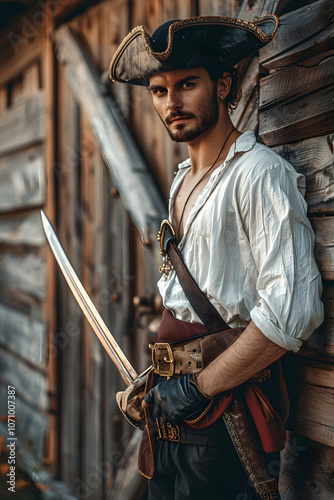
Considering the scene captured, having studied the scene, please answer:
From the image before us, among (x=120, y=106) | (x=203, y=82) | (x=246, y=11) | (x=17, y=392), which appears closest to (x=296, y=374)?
(x=203, y=82)

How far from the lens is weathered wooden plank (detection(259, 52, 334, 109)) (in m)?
1.59

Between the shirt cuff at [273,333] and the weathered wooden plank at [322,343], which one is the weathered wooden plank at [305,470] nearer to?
the weathered wooden plank at [322,343]

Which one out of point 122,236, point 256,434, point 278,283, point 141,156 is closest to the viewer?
point 278,283

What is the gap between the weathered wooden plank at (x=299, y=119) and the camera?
1.59m

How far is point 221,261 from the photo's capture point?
156 cm

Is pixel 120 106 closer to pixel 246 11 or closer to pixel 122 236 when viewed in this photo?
pixel 122 236

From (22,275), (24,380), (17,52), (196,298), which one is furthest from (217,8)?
(24,380)

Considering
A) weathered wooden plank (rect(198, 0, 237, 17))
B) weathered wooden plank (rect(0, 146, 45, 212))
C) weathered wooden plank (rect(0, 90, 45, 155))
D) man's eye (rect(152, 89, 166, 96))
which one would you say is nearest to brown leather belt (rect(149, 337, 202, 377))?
man's eye (rect(152, 89, 166, 96))

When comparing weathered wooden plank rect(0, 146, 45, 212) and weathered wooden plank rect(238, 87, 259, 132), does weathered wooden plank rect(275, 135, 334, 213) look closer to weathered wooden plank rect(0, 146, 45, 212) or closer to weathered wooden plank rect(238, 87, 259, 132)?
weathered wooden plank rect(238, 87, 259, 132)

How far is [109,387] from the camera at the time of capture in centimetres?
302

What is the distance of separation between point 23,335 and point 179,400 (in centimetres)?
262

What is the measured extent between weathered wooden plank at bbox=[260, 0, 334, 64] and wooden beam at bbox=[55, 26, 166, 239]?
0.95 meters

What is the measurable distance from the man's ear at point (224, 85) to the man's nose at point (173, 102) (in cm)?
15

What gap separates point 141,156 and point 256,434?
63.7 inches
